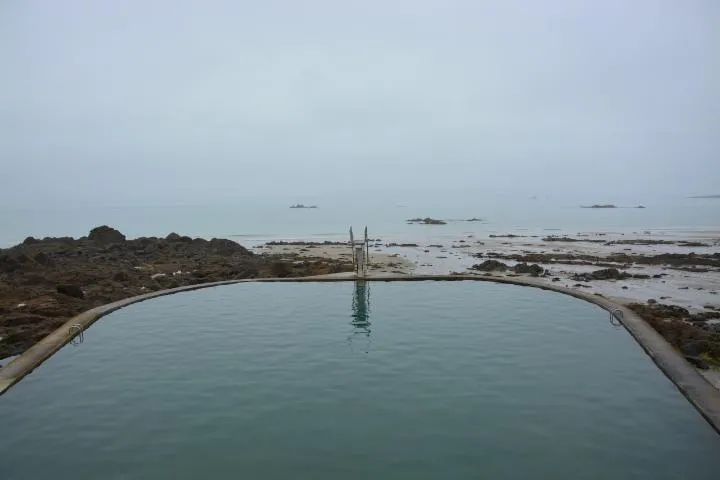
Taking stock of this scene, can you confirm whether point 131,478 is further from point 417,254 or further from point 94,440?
point 417,254

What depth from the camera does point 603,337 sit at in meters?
11.4

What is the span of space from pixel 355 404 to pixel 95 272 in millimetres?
16969

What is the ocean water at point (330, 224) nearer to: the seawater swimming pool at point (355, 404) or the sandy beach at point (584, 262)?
the sandy beach at point (584, 262)

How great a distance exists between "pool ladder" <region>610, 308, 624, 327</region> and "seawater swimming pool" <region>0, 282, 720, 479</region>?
19 centimetres

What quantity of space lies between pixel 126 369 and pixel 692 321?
46.5 ft

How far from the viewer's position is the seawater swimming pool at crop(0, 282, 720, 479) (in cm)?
618

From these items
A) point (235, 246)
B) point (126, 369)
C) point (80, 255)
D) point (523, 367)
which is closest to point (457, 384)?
point (523, 367)

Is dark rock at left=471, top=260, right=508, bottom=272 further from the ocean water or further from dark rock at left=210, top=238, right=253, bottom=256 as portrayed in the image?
the ocean water

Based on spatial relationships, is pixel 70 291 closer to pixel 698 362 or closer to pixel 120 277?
pixel 120 277

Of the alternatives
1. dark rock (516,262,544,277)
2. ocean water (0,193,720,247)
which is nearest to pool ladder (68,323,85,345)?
dark rock (516,262,544,277)

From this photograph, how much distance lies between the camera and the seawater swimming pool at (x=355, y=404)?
618 cm

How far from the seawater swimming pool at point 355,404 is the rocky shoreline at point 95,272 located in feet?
6.83

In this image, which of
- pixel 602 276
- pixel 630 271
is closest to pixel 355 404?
pixel 602 276

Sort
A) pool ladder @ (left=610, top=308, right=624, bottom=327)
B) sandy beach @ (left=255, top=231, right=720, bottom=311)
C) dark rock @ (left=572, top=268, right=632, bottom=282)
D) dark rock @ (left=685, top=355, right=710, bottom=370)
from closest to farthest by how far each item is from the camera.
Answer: dark rock @ (left=685, top=355, right=710, bottom=370) → pool ladder @ (left=610, top=308, right=624, bottom=327) → sandy beach @ (left=255, top=231, right=720, bottom=311) → dark rock @ (left=572, top=268, right=632, bottom=282)
